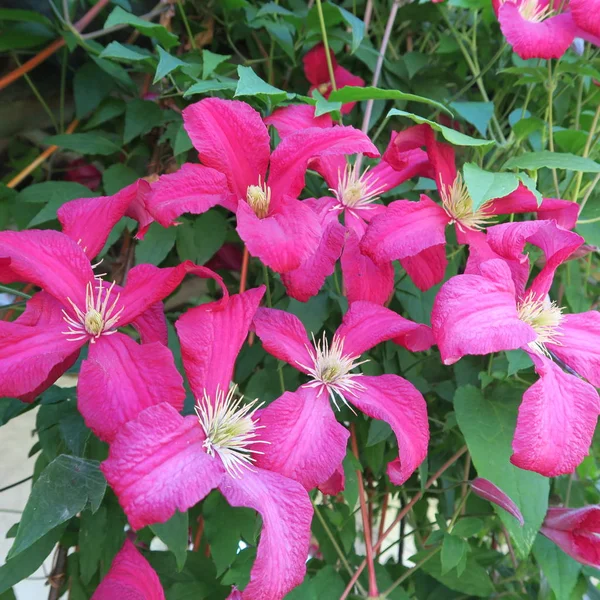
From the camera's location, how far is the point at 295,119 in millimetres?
493

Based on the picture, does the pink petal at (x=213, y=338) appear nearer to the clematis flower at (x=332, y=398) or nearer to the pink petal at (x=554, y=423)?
the clematis flower at (x=332, y=398)

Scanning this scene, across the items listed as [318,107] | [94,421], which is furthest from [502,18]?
[94,421]

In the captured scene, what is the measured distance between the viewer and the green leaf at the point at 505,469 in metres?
0.47

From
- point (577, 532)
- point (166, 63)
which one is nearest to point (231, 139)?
point (166, 63)

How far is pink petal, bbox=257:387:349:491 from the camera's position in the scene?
1.33 feet

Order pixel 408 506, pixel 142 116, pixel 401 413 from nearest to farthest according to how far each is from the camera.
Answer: pixel 401 413, pixel 408 506, pixel 142 116

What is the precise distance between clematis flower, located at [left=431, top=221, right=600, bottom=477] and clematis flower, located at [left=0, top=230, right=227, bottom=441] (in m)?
0.15

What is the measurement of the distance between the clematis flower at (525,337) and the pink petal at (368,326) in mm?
70

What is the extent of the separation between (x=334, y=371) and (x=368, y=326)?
4 centimetres

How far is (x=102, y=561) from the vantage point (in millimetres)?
557

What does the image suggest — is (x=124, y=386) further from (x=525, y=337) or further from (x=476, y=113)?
(x=476, y=113)

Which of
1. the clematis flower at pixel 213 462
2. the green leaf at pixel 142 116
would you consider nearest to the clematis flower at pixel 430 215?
the clematis flower at pixel 213 462

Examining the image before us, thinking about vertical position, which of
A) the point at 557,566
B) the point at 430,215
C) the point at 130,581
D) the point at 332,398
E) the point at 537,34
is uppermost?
the point at 537,34

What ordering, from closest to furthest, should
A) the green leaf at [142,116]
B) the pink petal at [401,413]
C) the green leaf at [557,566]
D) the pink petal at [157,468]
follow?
the pink petal at [157,468]
the pink petal at [401,413]
the green leaf at [557,566]
the green leaf at [142,116]
